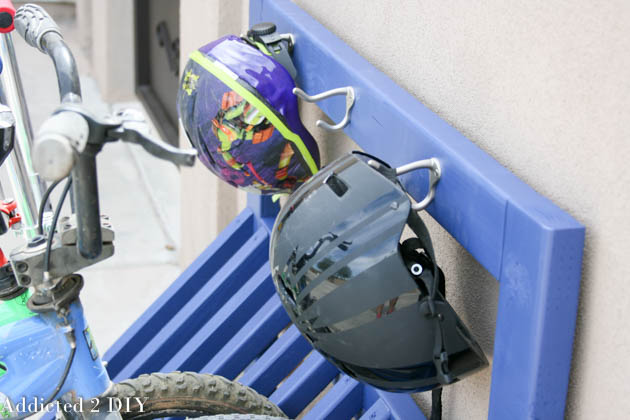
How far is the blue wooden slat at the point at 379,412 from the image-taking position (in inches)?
63.1

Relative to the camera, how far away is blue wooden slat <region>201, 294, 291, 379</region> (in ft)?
6.58

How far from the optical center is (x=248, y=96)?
5.28 feet

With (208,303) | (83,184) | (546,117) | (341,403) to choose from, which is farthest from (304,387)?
(546,117)

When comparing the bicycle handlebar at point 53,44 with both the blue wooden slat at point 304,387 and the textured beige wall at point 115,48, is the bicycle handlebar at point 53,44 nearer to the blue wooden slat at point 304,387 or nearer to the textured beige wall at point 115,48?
the blue wooden slat at point 304,387

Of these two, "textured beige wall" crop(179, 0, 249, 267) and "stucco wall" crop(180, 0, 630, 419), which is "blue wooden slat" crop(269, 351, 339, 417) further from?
"textured beige wall" crop(179, 0, 249, 267)

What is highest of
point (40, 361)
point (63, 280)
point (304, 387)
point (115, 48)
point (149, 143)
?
point (149, 143)

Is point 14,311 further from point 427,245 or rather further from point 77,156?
point 427,245

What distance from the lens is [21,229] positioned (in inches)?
62.5

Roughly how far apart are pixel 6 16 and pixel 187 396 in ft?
2.54

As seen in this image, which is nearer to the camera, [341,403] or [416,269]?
[416,269]

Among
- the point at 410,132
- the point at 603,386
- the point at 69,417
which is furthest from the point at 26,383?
the point at 603,386

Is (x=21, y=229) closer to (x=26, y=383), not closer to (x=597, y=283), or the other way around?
(x=26, y=383)

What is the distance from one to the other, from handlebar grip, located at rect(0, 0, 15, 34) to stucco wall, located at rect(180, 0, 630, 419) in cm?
66

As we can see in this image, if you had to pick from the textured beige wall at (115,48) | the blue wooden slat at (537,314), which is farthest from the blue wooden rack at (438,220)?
the textured beige wall at (115,48)
